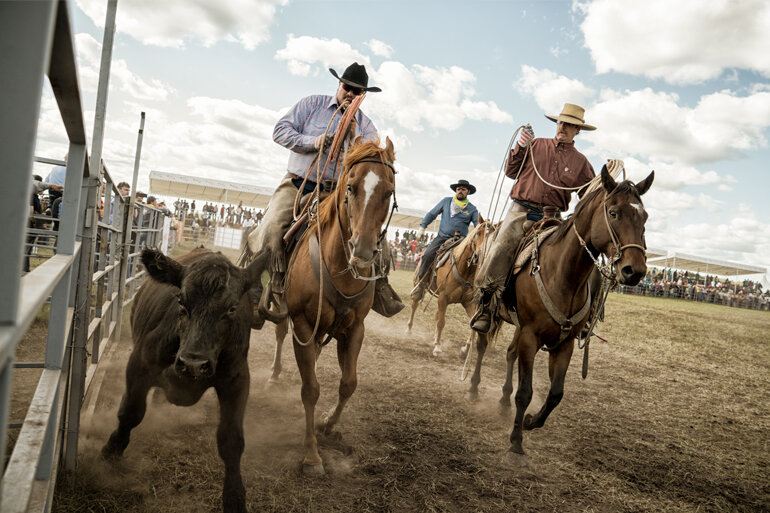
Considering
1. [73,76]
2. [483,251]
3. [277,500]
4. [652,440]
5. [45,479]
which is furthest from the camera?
Result: [483,251]

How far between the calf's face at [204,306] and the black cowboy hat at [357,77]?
259 centimetres

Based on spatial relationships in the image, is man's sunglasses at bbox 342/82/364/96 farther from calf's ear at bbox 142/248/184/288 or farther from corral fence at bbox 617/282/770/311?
corral fence at bbox 617/282/770/311

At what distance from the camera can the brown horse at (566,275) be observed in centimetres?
404

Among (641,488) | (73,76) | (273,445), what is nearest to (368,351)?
(273,445)

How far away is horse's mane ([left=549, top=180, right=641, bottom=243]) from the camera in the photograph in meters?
4.08

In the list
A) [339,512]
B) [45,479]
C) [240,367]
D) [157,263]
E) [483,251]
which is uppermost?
[483,251]

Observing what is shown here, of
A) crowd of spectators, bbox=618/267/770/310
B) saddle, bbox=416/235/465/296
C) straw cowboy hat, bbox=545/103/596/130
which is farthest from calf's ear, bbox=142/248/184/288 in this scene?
crowd of spectators, bbox=618/267/770/310

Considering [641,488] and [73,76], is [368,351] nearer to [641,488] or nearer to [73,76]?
[641,488]

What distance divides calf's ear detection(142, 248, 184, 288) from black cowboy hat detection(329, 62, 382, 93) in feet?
9.04

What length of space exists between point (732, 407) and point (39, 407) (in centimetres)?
867

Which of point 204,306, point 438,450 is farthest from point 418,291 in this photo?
point 204,306

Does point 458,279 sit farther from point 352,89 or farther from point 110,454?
point 110,454

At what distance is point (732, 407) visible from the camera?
7.00 m

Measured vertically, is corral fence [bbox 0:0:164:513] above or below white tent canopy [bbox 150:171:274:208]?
below
